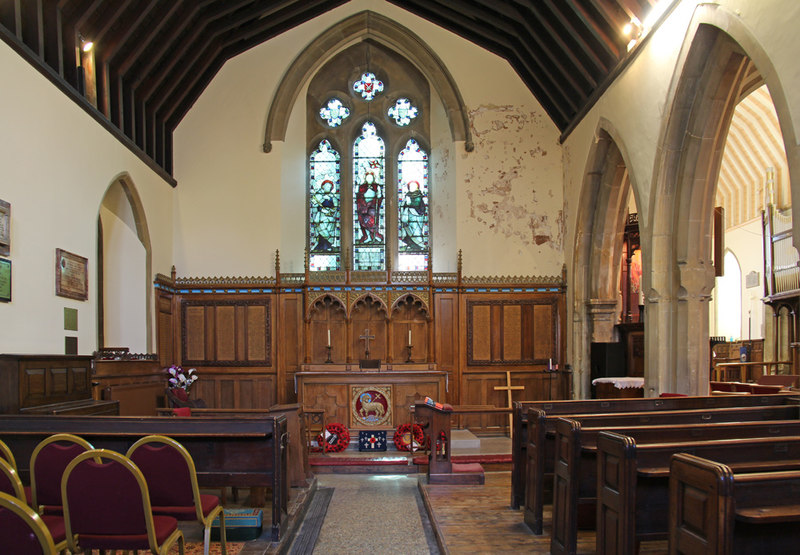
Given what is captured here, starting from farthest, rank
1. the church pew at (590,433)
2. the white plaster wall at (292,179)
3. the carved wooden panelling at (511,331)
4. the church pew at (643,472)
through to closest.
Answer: the white plaster wall at (292,179) < the carved wooden panelling at (511,331) < the church pew at (590,433) < the church pew at (643,472)

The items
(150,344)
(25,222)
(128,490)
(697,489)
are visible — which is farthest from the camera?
(150,344)

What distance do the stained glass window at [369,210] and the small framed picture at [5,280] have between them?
7.08 m

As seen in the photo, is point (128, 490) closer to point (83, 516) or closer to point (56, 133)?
point (83, 516)

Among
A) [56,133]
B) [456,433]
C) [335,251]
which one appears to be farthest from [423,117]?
[56,133]

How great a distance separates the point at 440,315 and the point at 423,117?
4.11 m

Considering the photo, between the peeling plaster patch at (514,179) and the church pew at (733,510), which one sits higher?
the peeling plaster patch at (514,179)

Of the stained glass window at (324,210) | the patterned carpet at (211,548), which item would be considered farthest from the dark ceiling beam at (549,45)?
the patterned carpet at (211,548)

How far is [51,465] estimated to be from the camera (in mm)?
3824

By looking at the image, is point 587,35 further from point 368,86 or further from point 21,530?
point 21,530

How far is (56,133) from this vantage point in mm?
7652

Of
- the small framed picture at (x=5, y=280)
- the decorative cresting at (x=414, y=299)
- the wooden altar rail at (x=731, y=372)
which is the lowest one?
the wooden altar rail at (x=731, y=372)

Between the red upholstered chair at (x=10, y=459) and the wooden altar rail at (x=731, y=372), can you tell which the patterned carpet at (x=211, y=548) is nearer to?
the red upholstered chair at (x=10, y=459)

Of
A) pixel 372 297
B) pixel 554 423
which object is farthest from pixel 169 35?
pixel 554 423

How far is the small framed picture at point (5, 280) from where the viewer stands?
21.2ft
